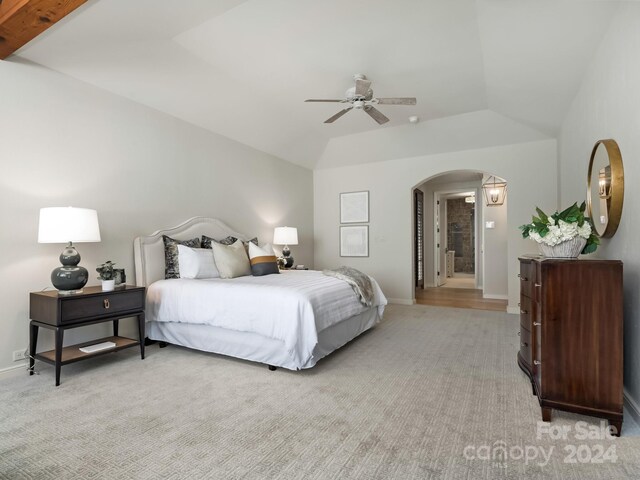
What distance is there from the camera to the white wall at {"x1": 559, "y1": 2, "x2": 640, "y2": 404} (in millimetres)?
2127

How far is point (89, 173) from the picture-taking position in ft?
11.1

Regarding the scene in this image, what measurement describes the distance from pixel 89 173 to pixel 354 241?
4.47 m

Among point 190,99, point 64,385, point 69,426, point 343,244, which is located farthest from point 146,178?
point 343,244

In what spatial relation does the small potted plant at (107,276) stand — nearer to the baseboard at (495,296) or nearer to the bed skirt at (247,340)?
the bed skirt at (247,340)

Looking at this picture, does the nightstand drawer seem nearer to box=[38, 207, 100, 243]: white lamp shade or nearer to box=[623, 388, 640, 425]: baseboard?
box=[38, 207, 100, 243]: white lamp shade

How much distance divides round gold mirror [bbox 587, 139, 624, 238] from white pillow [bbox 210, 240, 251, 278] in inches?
136

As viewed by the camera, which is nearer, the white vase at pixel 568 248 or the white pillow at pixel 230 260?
the white vase at pixel 568 248

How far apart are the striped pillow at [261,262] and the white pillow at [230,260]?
0.09m

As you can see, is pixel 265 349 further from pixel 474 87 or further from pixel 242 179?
pixel 474 87

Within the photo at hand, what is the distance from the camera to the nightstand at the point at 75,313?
2.67m

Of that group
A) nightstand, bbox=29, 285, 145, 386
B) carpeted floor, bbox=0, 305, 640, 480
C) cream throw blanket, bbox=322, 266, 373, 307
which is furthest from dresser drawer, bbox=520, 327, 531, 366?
nightstand, bbox=29, 285, 145, 386

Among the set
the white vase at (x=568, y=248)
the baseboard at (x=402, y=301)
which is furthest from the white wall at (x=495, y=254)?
the white vase at (x=568, y=248)

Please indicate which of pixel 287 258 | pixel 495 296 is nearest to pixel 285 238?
pixel 287 258

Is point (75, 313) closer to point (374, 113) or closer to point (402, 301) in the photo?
point (374, 113)
